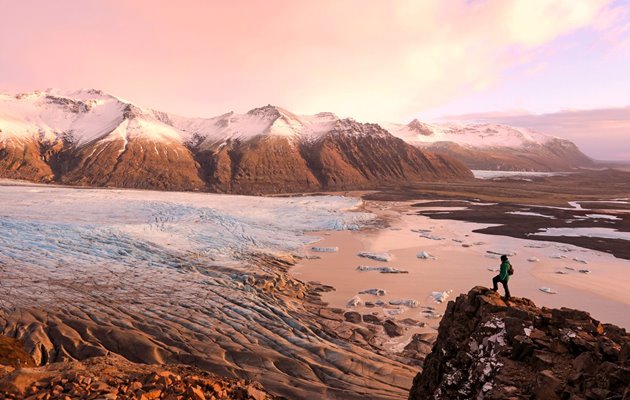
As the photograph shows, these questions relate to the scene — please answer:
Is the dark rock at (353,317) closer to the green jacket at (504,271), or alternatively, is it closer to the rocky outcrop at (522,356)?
the rocky outcrop at (522,356)

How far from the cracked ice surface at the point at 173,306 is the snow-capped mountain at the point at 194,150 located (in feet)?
265

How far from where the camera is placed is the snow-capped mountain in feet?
369

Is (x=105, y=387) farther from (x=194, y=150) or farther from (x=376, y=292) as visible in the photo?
(x=194, y=150)

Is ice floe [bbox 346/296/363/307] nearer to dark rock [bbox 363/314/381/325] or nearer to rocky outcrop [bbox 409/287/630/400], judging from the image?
dark rock [bbox 363/314/381/325]

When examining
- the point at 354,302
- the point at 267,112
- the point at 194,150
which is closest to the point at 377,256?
the point at 354,302

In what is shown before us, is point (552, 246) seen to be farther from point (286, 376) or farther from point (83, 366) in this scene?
point (83, 366)

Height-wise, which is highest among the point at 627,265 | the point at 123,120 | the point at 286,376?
the point at 123,120

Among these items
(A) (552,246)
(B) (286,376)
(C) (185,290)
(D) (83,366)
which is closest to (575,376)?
(B) (286,376)

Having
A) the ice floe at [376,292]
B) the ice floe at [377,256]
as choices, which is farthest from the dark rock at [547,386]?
the ice floe at [377,256]

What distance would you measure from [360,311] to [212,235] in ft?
62.0

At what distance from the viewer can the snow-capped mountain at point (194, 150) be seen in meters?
113

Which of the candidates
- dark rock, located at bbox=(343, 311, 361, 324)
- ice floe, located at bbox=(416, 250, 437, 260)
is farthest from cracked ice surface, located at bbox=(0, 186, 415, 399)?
ice floe, located at bbox=(416, 250, 437, 260)

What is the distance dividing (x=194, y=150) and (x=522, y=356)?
13951 centimetres

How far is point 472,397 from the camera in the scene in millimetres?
8664
